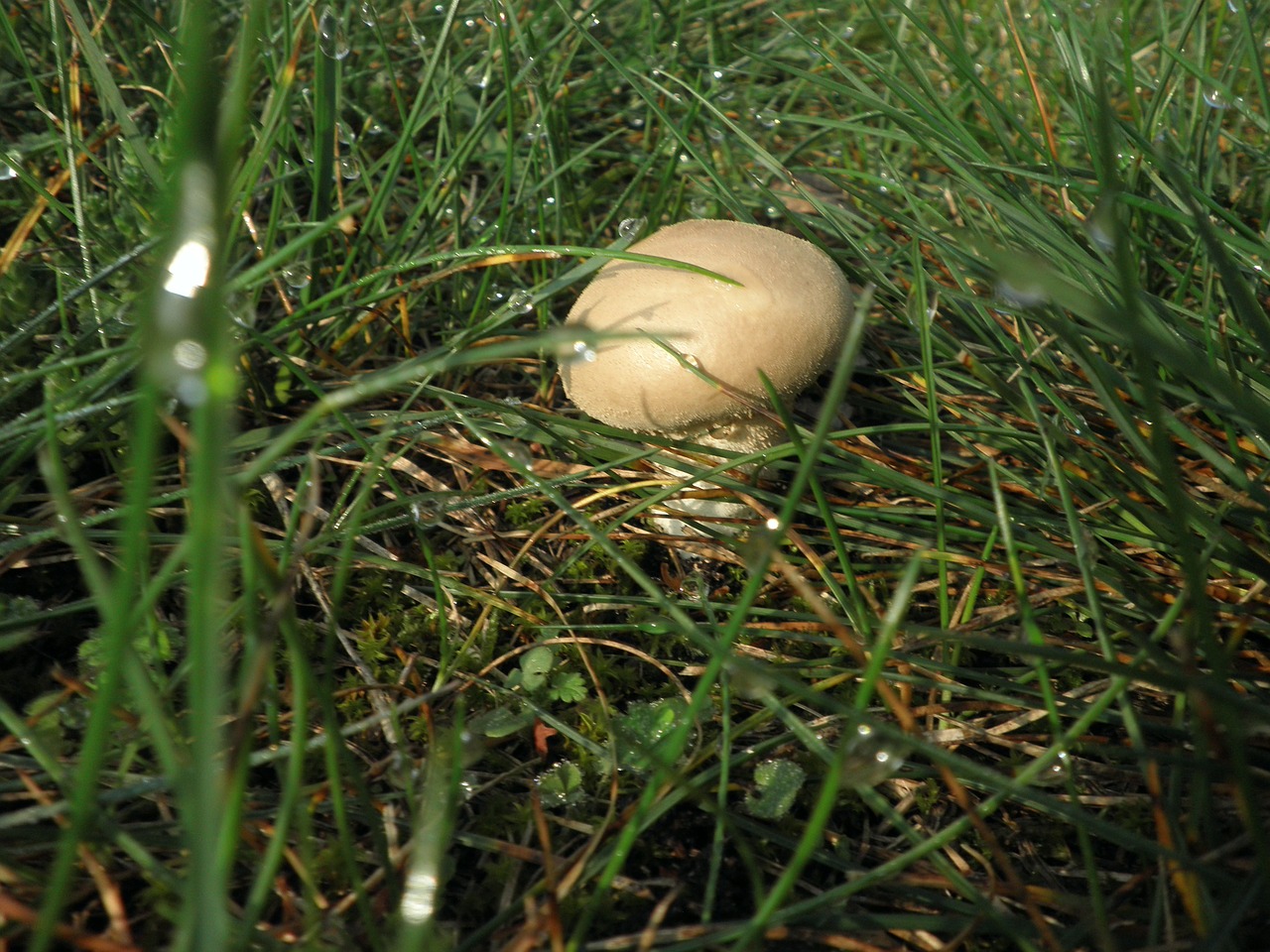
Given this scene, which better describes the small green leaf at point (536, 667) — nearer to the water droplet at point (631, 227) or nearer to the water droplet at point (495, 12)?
the water droplet at point (631, 227)

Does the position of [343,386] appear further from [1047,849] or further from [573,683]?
[1047,849]

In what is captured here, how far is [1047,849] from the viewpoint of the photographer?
1219 millimetres

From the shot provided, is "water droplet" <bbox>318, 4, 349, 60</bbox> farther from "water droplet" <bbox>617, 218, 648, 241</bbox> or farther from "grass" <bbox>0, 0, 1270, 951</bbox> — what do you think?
"water droplet" <bbox>617, 218, 648, 241</bbox>

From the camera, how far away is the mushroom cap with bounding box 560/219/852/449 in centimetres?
146

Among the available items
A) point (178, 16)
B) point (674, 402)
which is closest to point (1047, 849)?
point (674, 402)

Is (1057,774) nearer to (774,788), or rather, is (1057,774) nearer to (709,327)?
(774,788)

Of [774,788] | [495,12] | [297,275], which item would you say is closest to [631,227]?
[495,12]

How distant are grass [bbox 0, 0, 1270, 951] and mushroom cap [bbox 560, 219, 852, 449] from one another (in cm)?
9

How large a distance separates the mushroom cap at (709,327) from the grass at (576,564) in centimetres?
9

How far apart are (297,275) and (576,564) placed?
783 mm

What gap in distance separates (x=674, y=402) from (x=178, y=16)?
1.49 metres

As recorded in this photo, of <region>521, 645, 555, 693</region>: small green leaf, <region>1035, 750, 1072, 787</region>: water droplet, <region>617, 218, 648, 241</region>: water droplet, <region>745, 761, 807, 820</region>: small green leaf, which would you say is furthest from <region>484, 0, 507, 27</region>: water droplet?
<region>1035, 750, 1072, 787</region>: water droplet

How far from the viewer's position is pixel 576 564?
1.68 meters

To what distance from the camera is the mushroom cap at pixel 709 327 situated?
4.80 feet
